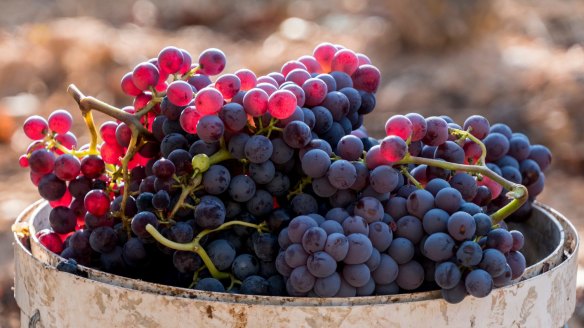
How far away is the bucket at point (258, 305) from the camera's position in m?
1.12

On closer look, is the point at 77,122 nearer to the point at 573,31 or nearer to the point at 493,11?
the point at 493,11

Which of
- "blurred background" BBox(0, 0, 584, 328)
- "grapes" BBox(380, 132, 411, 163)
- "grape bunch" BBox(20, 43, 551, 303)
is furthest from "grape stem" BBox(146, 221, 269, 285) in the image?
"blurred background" BBox(0, 0, 584, 328)

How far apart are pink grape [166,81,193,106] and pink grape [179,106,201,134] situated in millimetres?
14

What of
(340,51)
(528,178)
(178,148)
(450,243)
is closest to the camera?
(450,243)

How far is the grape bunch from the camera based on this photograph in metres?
1.15

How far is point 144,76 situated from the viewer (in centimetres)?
130

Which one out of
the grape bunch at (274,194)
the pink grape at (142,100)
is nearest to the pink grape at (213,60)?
the grape bunch at (274,194)

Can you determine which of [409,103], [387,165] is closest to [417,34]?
[409,103]

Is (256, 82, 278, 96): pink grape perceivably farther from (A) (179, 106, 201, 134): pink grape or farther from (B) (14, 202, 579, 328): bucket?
(B) (14, 202, 579, 328): bucket

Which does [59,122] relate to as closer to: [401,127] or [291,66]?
[291,66]

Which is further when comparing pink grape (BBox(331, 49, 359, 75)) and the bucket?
pink grape (BBox(331, 49, 359, 75))

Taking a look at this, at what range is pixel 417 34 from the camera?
5879 mm

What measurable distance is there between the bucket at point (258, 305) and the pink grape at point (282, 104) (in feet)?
0.88

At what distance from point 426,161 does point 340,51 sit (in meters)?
0.30
